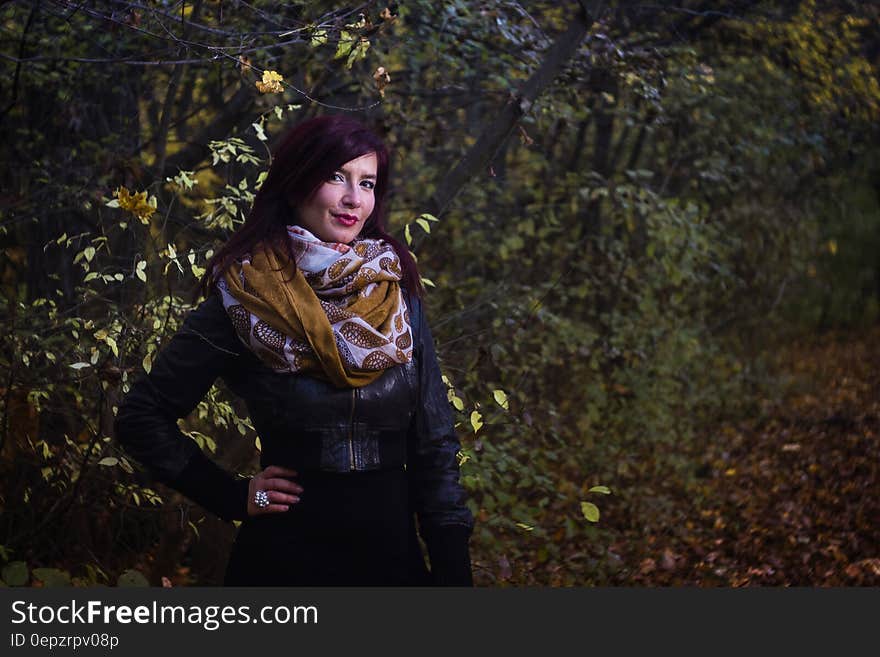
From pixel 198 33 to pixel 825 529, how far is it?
569 centimetres

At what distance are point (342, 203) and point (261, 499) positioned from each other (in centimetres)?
81

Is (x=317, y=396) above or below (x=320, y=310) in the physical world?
below

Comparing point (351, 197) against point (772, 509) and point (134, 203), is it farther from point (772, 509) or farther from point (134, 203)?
point (772, 509)

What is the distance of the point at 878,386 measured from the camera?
13117 mm

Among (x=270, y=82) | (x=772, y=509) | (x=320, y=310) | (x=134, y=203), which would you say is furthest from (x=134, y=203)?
(x=772, y=509)

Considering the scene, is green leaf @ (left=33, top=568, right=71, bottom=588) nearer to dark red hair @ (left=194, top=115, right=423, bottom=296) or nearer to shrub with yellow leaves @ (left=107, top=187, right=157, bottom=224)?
shrub with yellow leaves @ (left=107, top=187, right=157, bottom=224)

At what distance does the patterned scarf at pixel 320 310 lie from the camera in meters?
2.65

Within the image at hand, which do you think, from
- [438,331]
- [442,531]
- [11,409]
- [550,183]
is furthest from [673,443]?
[442,531]

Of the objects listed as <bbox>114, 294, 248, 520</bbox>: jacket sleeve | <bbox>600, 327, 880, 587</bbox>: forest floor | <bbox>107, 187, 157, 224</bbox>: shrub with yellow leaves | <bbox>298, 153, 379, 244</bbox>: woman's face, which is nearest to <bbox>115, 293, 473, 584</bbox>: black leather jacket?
<bbox>114, 294, 248, 520</bbox>: jacket sleeve

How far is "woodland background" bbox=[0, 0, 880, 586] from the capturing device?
460cm

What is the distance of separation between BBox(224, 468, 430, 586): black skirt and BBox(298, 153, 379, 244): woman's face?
66 cm

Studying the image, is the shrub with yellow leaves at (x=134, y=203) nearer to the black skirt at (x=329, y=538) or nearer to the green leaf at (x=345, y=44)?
the green leaf at (x=345, y=44)

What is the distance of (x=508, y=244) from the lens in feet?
25.7

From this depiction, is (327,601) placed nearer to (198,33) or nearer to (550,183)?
(198,33)
